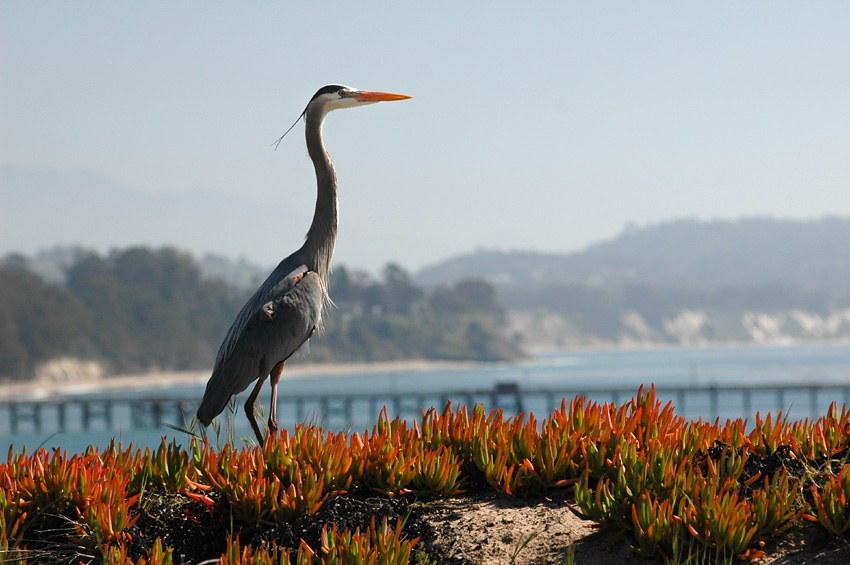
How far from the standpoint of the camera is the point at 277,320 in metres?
7.43

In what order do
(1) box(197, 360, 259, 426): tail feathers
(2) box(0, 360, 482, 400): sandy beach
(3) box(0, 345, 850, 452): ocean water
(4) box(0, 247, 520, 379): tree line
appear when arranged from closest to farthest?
(1) box(197, 360, 259, 426): tail feathers, (3) box(0, 345, 850, 452): ocean water, (2) box(0, 360, 482, 400): sandy beach, (4) box(0, 247, 520, 379): tree line

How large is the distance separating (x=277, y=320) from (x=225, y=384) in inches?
25.7

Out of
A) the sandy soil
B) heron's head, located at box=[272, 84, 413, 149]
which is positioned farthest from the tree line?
the sandy soil

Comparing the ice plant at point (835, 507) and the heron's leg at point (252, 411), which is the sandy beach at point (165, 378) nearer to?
the heron's leg at point (252, 411)

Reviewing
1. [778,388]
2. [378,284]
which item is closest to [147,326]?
[378,284]

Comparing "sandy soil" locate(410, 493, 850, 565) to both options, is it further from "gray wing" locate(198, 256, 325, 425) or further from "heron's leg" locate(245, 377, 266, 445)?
"gray wing" locate(198, 256, 325, 425)

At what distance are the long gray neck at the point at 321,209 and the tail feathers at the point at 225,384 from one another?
3.61 ft

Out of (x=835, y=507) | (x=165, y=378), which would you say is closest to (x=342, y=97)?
(x=835, y=507)

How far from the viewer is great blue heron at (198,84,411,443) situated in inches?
289

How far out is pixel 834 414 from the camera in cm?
620

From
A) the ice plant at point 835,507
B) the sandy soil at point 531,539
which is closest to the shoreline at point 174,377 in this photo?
the sandy soil at point 531,539

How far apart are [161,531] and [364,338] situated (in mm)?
167199

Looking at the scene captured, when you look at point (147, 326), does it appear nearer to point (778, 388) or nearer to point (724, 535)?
point (778, 388)

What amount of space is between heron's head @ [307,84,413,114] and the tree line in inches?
4655
